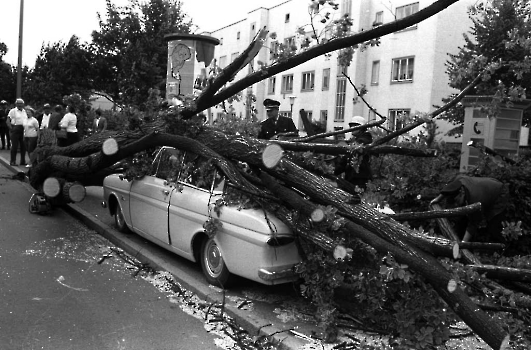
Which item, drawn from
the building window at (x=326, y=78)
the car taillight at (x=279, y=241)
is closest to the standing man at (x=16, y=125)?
the car taillight at (x=279, y=241)

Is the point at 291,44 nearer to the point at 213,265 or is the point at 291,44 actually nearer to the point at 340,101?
the point at 213,265

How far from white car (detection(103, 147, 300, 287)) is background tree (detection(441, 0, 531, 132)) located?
2492 millimetres

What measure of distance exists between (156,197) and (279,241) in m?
2.24

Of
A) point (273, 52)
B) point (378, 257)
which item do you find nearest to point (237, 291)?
point (378, 257)

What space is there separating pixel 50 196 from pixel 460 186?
617cm

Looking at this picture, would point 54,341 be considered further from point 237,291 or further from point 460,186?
point 460,186

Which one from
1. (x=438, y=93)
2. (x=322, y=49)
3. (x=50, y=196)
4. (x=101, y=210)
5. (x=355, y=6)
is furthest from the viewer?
(x=355, y=6)

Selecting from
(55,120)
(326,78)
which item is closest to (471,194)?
(55,120)

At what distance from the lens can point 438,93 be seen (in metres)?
25.7

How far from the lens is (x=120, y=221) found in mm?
7473

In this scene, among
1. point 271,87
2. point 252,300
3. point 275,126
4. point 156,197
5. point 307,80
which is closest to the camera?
point 252,300

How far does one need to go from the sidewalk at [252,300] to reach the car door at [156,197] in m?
0.28

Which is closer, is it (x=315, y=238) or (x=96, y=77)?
(x=315, y=238)

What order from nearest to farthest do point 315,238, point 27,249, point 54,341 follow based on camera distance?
point 54,341, point 315,238, point 27,249
